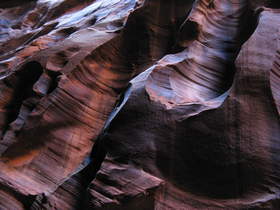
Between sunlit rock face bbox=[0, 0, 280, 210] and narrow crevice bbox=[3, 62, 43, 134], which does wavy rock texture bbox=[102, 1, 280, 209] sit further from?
narrow crevice bbox=[3, 62, 43, 134]

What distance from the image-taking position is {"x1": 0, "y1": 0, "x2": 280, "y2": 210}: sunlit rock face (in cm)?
612

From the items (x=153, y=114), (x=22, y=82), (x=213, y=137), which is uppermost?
(x=153, y=114)

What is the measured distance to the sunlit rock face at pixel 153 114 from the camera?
612 cm

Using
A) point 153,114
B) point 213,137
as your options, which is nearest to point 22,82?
point 153,114

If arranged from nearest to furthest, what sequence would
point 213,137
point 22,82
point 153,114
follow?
point 213,137
point 153,114
point 22,82

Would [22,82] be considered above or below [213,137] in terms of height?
below

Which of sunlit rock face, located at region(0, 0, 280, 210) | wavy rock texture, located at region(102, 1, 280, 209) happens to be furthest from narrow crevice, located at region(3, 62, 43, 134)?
wavy rock texture, located at region(102, 1, 280, 209)

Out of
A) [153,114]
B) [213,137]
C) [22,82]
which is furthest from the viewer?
[22,82]

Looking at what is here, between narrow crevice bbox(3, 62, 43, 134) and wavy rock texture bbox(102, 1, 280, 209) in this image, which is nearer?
wavy rock texture bbox(102, 1, 280, 209)

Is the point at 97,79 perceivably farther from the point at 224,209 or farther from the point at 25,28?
the point at 25,28

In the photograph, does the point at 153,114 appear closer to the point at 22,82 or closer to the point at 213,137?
the point at 213,137

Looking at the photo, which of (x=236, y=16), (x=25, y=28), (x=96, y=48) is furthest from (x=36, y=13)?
(x=236, y=16)

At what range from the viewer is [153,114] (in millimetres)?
6820

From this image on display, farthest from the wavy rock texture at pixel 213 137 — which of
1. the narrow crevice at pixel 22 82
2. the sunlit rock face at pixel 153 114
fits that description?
the narrow crevice at pixel 22 82
